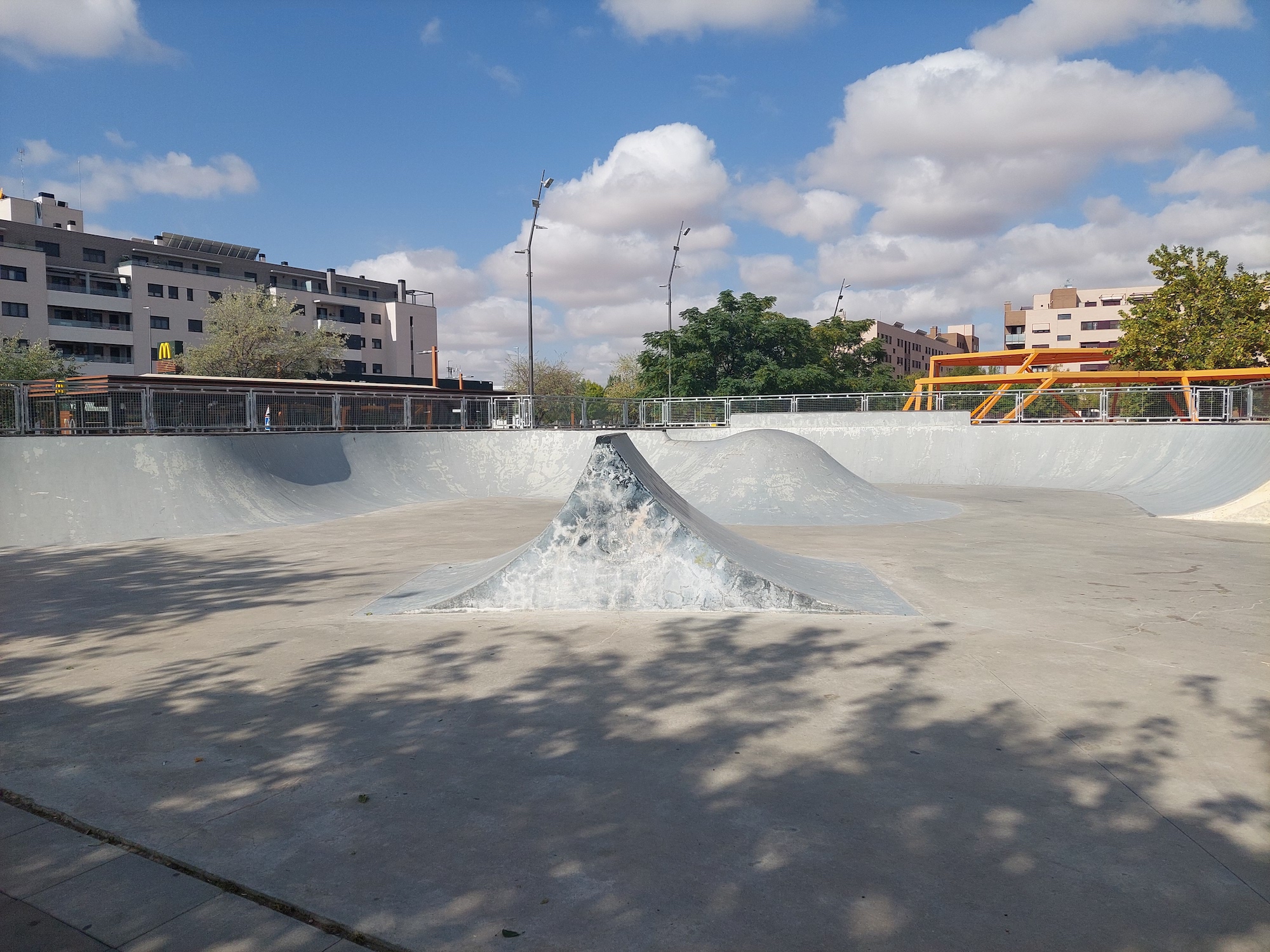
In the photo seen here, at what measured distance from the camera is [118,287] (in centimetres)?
5856

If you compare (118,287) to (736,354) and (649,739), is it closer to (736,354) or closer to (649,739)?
(736,354)

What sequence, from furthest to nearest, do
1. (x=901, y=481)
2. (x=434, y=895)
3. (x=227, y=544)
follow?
(x=901, y=481) < (x=227, y=544) < (x=434, y=895)

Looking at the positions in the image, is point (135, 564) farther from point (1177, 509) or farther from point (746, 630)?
point (1177, 509)

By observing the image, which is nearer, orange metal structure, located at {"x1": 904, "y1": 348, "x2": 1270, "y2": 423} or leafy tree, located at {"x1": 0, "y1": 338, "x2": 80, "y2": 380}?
orange metal structure, located at {"x1": 904, "y1": 348, "x2": 1270, "y2": 423}

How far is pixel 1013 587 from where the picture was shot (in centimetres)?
798

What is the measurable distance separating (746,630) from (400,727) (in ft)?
9.91

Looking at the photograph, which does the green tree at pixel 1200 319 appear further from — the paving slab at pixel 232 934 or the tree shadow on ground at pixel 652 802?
the paving slab at pixel 232 934

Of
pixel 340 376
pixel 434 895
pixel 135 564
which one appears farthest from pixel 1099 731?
pixel 340 376

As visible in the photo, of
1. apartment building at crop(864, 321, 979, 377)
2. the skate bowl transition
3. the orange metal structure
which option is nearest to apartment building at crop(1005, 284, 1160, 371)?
apartment building at crop(864, 321, 979, 377)

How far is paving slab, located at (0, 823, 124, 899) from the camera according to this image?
2812mm

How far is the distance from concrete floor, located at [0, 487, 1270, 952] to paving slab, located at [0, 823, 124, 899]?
0.15 m

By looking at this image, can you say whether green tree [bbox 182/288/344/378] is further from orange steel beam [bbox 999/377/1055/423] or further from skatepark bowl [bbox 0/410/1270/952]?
skatepark bowl [bbox 0/410/1270/952]

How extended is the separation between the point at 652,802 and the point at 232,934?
167 cm

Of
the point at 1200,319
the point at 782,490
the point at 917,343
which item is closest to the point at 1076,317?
the point at 917,343
